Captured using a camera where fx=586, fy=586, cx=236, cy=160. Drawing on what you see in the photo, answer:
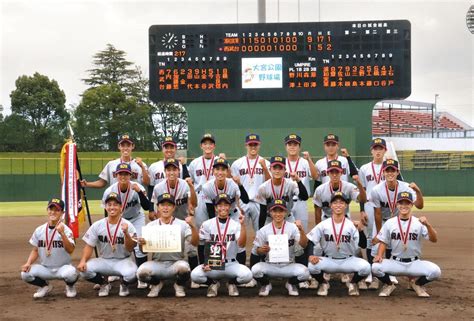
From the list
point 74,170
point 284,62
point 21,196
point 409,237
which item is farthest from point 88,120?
point 409,237

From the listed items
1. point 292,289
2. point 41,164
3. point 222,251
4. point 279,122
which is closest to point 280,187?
point 222,251

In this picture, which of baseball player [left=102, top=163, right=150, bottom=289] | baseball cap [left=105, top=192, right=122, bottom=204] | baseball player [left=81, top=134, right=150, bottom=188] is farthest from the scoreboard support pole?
baseball cap [left=105, top=192, right=122, bottom=204]

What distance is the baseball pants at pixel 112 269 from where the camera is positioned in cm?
742

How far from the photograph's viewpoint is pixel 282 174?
7.96m

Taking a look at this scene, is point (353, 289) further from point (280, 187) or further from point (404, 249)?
point (280, 187)

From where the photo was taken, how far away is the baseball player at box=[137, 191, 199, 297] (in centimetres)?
739

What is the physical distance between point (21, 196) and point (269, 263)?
80.0 ft

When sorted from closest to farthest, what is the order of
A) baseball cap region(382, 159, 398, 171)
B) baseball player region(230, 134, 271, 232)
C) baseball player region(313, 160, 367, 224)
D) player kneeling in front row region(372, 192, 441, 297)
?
player kneeling in front row region(372, 192, 441, 297)
baseball cap region(382, 159, 398, 171)
baseball player region(313, 160, 367, 224)
baseball player region(230, 134, 271, 232)

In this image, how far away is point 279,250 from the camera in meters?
7.37

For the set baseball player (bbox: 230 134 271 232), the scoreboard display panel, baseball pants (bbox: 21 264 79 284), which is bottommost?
baseball pants (bbox: 21 264 79 284)

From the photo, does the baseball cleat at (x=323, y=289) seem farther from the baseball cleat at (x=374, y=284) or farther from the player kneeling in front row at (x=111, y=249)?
the player kneeling in front row at (x=111, y=249)

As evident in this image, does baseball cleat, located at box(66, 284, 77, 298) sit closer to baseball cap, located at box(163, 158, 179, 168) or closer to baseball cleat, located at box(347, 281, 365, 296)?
baseball cap, located at box(163, 158, 179, 168)

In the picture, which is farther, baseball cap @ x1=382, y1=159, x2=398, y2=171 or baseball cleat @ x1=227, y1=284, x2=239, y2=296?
baseball cap @ x1=382, y1=159, x2=398, y2=171

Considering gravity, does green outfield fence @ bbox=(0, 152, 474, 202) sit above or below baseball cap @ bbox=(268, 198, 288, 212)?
below
